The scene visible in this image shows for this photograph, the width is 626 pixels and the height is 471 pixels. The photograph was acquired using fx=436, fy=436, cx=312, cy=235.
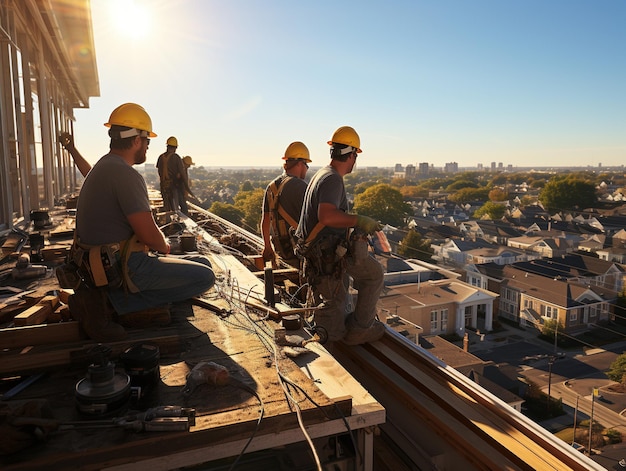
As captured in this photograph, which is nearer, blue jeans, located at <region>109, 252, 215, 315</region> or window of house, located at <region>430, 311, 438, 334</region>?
blue jeans, located at <region>109, 252, 215, 315</region>

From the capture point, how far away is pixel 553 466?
2.21 m

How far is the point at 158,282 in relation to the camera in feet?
10.5

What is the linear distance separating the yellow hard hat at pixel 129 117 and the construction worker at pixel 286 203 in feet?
7.68

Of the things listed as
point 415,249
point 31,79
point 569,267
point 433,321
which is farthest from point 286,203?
point 415,249

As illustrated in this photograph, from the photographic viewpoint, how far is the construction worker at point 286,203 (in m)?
5.34

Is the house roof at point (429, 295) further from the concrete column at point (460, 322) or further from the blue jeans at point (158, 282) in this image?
the blue jeans at point (158, 282)

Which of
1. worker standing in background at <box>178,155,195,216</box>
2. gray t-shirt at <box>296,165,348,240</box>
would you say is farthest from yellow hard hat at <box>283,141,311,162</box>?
worker standing in background at <box>178,155,195,216</box>

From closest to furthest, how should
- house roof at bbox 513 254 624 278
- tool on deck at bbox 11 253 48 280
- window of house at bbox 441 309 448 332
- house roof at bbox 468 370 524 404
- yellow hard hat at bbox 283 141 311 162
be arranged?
1. tool on deck at bbox 11 253 48 280
2. yellow hard hat at bbox 283 141 311 162
3. house roof at bbox 468 370 524 404
4. window of house at bbox 441 309 448 332
5. house roof at bbox 513 254 624 278

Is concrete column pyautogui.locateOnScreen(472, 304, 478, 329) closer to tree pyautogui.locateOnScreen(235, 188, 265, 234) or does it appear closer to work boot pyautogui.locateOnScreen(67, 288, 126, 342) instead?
work boot pyautogui.locateOnScreen(67, 288, 126, 342)

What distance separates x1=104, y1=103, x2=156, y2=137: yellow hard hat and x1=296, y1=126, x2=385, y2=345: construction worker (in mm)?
1440

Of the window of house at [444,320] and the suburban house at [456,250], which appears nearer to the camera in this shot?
the window of house at [444,320]

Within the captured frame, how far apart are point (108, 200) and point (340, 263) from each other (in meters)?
1.85

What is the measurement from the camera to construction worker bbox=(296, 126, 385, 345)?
365 cm

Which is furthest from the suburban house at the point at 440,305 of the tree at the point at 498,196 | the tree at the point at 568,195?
the tree at the point at 498,196
